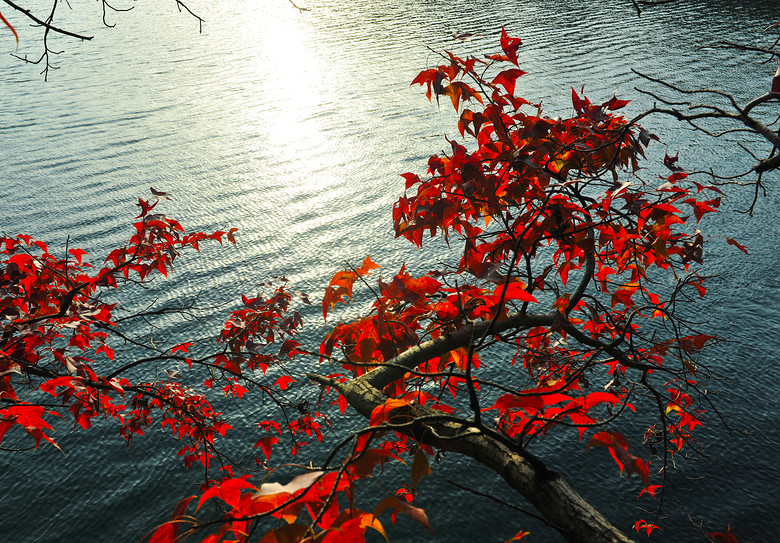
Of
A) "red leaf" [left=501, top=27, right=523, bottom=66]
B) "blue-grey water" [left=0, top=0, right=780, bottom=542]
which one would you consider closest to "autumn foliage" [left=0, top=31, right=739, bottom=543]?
"red leaf" [left=501, top=27, right=523, bottom=66]

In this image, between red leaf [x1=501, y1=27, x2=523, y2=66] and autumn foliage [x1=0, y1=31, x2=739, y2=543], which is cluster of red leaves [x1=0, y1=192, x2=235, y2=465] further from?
red leaf [x1=501, y1=27, x2=523, y2=66]

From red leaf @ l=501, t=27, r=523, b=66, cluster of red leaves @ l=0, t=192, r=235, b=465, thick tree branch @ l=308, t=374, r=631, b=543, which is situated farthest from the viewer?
red leaf @ l=501, t=27, r=523, b=66

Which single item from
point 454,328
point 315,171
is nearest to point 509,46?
point 454,328

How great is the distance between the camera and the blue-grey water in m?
3.46

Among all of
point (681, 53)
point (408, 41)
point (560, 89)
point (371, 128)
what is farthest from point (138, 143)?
point (681, 53)

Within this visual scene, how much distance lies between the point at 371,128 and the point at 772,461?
9.25m

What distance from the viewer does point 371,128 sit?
11.2 meters

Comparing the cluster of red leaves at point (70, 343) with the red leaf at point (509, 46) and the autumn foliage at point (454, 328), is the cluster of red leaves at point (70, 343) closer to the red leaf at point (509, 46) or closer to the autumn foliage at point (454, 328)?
the autumn foliage at point (454, 328)

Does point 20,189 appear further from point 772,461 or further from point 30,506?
point 772,461

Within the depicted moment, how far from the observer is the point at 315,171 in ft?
30.9

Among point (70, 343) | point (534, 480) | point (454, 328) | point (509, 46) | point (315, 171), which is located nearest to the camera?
point (534, 480)

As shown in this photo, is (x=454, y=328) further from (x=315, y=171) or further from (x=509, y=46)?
(x=315, y=171)

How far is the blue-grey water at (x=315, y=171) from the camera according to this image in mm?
3459

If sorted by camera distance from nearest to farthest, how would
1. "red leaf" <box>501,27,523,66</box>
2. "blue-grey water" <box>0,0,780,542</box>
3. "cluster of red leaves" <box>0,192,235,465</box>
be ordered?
"cluster of red leaves" <box>0,192,235,465</box> < "red leaf" <box>501,27,523,66</box> < "blue-grey water" <box>0,0,780,542</box>
